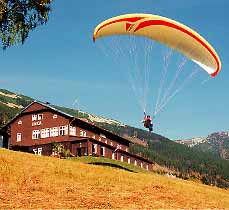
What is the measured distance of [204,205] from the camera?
23922mm

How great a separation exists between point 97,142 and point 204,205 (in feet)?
174

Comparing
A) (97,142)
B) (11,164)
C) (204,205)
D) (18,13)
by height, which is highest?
(18,13)

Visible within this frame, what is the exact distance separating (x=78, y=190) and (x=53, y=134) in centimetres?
5462

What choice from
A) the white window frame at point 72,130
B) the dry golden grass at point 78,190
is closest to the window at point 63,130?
the white window frame at point 72,130

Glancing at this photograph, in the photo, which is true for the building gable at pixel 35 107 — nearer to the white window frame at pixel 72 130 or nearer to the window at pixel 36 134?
the window at pixel 36 134

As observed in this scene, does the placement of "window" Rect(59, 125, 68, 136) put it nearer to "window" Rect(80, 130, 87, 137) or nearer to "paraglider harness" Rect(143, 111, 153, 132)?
"window" Rect(80, 130, 87, 137)

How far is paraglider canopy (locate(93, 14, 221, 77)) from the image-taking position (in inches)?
Result: 1117

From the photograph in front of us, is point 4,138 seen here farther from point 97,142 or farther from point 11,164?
point 11,164

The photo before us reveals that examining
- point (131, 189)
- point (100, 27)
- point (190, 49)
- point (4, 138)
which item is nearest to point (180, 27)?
point (190, 49)

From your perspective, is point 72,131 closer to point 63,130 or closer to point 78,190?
point 63,130

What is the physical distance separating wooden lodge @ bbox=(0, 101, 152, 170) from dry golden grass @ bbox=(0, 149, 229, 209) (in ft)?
139

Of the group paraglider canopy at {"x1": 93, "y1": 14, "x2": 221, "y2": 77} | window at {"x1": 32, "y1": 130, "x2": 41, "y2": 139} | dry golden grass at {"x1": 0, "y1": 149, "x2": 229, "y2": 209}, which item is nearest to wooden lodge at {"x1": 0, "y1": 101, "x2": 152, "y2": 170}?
window at {"x1": 32, "y1": 130, "x2": 41, "y2": 139}

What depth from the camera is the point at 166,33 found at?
29547 mm

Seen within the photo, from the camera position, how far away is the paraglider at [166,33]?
28391 millimetres
